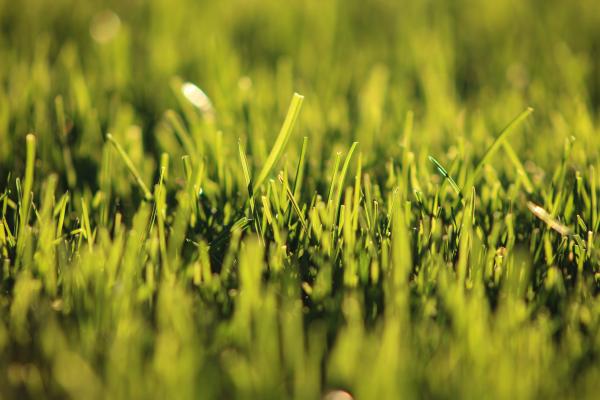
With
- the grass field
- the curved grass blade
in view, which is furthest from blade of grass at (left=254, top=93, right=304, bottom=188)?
the curved grass blade

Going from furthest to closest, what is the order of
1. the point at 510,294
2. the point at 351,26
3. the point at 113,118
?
the point at 351,26 → the point at 113,118 → the point at 510,294

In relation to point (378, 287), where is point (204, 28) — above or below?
above

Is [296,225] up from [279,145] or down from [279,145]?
down

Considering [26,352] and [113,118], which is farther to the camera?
[113,118]

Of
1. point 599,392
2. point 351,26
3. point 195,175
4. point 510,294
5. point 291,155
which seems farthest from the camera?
point 351,26

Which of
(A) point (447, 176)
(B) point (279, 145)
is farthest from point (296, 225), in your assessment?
(A) point (447, 176)

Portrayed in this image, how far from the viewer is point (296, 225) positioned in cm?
105

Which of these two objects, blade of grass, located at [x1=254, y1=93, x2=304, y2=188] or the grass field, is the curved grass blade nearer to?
the grass field

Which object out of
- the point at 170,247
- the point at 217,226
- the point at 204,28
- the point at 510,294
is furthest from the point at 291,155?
the point at 204,28

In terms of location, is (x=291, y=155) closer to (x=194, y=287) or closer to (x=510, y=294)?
(x=194, y=287)

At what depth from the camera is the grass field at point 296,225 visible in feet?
2.54

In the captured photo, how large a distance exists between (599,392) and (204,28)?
65.5 inches

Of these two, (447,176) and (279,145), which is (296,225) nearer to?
(279,145)

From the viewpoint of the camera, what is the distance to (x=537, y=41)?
205 centimetres
